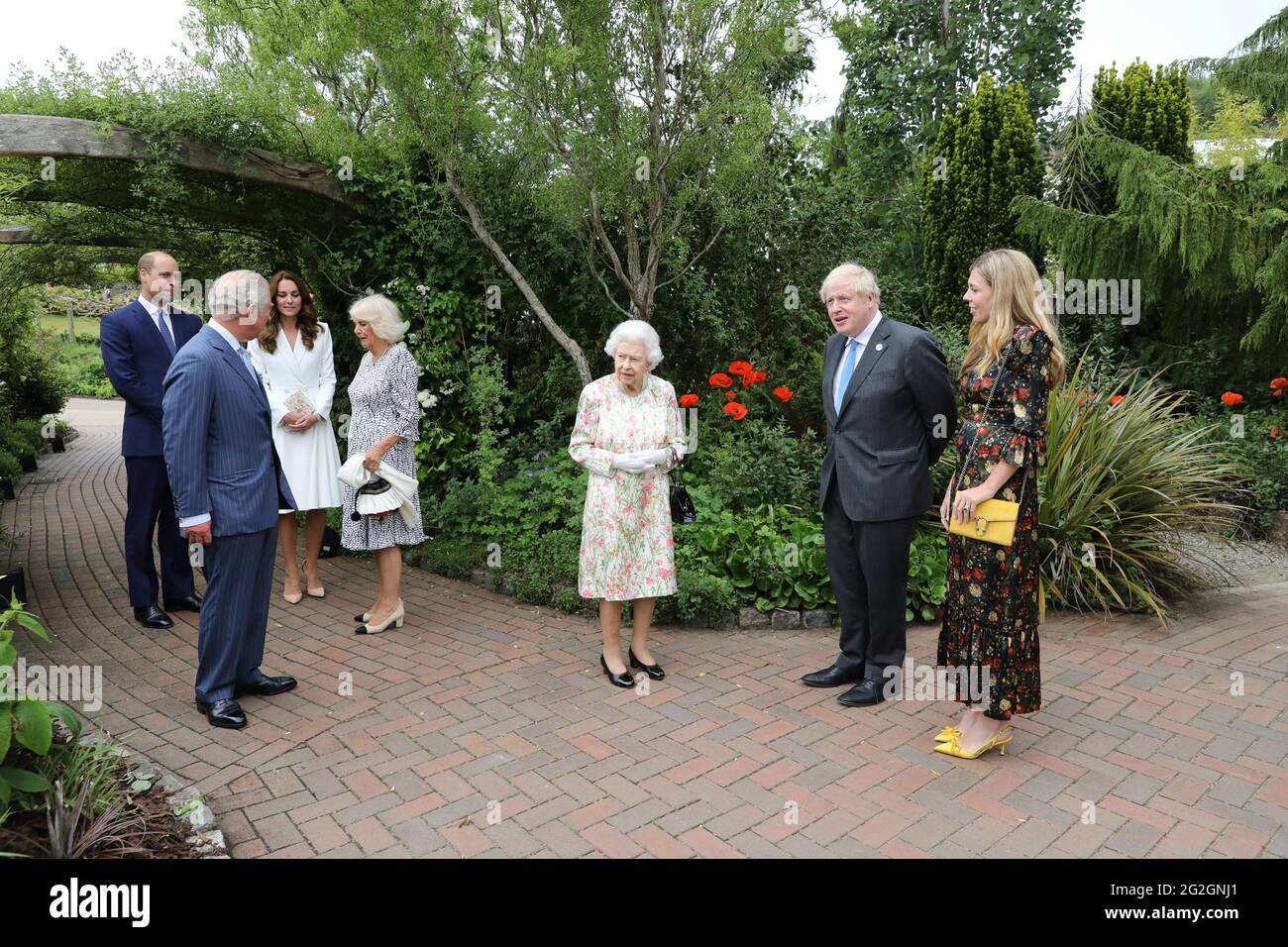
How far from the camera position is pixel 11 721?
2520 millimetres

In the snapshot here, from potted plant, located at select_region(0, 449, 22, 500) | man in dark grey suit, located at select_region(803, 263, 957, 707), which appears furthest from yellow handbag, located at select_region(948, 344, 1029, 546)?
potted plant, located at select_region(0, 449, 22, 500)

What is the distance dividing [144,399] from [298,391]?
2.75ft

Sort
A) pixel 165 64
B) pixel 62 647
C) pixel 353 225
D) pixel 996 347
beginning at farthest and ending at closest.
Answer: pixel 353 225
pixel 165 64
pixel 62 647
pixel 996 347

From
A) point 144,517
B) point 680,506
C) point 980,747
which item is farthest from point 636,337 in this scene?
point 144,517

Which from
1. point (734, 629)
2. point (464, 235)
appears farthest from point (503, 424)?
point (734, 629)

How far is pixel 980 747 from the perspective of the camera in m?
3.46

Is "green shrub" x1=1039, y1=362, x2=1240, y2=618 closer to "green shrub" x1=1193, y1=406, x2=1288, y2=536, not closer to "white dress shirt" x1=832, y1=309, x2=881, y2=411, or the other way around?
"green shrub" x1=1193, y1=406, x2=1288, y2=536

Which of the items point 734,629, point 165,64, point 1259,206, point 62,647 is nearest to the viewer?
point 62,647

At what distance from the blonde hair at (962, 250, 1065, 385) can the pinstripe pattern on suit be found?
10.1 feet

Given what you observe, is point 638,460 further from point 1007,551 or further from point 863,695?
point 1007,551

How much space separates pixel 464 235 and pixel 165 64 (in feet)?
7.73

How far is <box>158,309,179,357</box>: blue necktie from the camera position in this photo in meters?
5.17

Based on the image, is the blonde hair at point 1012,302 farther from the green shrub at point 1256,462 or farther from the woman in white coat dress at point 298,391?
the green shrub at point 1256,462
